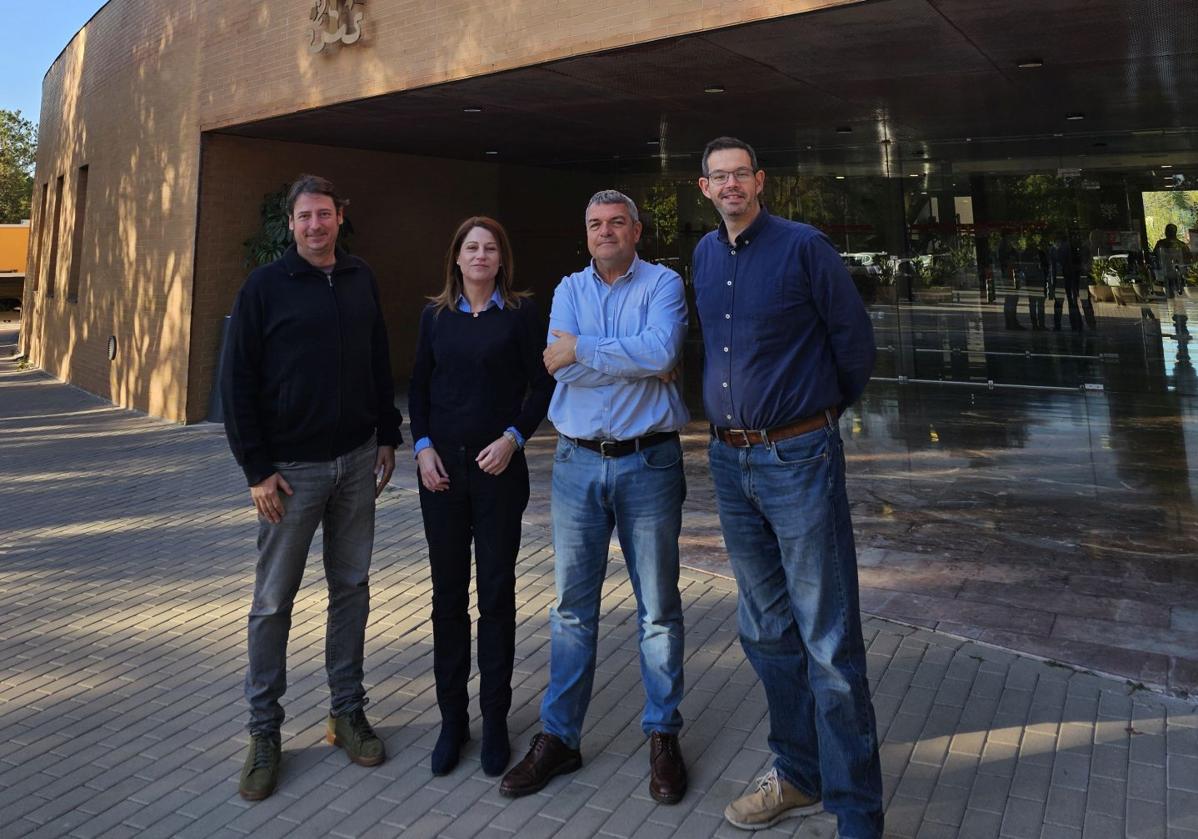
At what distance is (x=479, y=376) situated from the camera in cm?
331

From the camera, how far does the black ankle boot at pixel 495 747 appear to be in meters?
3.27

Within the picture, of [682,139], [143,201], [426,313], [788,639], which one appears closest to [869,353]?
[788,639]

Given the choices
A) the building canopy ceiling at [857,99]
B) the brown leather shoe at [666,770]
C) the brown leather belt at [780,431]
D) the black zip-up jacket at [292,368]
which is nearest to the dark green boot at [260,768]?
the black zip-up jacket at [292,368]

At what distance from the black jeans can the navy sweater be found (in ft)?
0.33

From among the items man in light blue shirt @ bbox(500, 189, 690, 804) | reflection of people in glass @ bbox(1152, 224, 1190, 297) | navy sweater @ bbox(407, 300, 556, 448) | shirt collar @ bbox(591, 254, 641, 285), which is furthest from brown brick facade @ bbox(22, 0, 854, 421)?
reflection of people in glass @ bbox(1152, 224, 1190, 297)

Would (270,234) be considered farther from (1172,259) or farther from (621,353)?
(1172,259)

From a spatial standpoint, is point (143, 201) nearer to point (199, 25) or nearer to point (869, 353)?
point (199, 25)

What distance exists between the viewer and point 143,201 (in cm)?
1287

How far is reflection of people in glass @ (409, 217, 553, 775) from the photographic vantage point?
3299 millimetres

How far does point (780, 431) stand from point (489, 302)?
1212 millimetres

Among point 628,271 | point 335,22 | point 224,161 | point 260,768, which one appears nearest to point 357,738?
point 260,768

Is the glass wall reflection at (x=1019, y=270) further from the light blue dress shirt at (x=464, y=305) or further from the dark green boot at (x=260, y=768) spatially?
the dark green boot at (x=260, y=768)

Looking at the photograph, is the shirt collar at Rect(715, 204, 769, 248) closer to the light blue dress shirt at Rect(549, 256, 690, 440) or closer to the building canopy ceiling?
the light blue dress shirt at Rect(549, 256, 690, 440)

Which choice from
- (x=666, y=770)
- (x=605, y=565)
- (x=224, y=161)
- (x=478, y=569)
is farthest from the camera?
(x=224, y=161)
